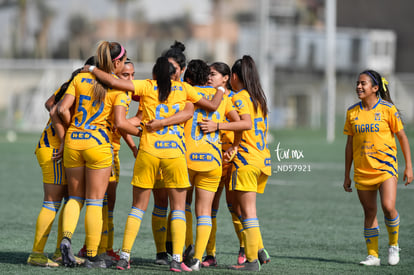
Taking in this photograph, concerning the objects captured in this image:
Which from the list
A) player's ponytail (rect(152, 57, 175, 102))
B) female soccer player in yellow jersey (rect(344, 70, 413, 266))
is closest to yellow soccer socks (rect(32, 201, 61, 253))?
player's ponytail (rect(152, 57, 175, 102))

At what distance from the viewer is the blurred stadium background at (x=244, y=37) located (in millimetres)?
49438

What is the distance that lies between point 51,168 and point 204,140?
145 centimetres

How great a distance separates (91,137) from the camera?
6082mm

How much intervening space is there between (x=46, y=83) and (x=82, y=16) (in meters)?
13.8

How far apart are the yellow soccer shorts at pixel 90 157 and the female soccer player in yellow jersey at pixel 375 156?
2582 millimetres

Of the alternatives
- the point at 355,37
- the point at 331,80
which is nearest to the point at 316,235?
the point at 331,80

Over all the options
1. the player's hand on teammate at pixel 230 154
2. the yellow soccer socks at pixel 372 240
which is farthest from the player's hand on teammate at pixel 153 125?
the yellow soccer socks at pixel 372 240

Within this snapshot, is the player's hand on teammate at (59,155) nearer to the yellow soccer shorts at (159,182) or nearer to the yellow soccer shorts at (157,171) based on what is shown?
the yellow soccer shorts at (157,171)

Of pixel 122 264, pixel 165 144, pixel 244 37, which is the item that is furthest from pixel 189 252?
pixel 244 37

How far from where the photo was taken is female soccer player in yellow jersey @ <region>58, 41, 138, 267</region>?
6074 mm

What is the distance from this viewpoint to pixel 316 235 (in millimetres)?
8781

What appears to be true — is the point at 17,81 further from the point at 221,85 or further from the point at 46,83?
the point at 221,85

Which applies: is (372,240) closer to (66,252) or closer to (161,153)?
(161,153)

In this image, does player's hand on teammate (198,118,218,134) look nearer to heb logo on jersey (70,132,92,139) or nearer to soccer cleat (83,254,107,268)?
heb logo on jersey (70,132,92,139)
